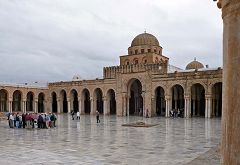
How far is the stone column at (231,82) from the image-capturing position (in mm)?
1629

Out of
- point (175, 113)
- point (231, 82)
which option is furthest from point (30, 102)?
point (231, 82)

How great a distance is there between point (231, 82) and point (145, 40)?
39.9 m

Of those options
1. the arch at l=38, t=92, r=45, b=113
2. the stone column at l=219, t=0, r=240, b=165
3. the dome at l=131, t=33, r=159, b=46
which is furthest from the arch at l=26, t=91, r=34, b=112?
the stone column at l=219, t=0, r=240, b=165

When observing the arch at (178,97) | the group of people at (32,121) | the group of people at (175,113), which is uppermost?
the arch at (178,97)

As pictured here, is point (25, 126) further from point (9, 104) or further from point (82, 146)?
point (9, 104)

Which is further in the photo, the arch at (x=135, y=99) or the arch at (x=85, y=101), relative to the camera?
the arch at (x=85, y=101)

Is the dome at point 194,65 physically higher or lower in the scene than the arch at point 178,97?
higher

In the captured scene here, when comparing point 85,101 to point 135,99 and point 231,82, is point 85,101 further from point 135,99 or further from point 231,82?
point 231,82

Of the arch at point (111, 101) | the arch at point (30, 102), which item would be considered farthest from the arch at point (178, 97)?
the arch at point (30, 102)

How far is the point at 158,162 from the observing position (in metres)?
7.77

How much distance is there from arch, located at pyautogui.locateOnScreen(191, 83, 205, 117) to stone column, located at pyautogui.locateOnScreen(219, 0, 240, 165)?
3202 centimetres

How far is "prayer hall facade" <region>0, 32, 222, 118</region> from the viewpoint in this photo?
30500 mm

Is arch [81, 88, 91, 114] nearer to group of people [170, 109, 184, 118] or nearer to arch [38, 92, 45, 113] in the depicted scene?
arch [38, 92, 45, 113]

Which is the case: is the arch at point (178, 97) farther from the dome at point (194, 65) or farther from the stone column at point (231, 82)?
the stone column at point (231, 82)
